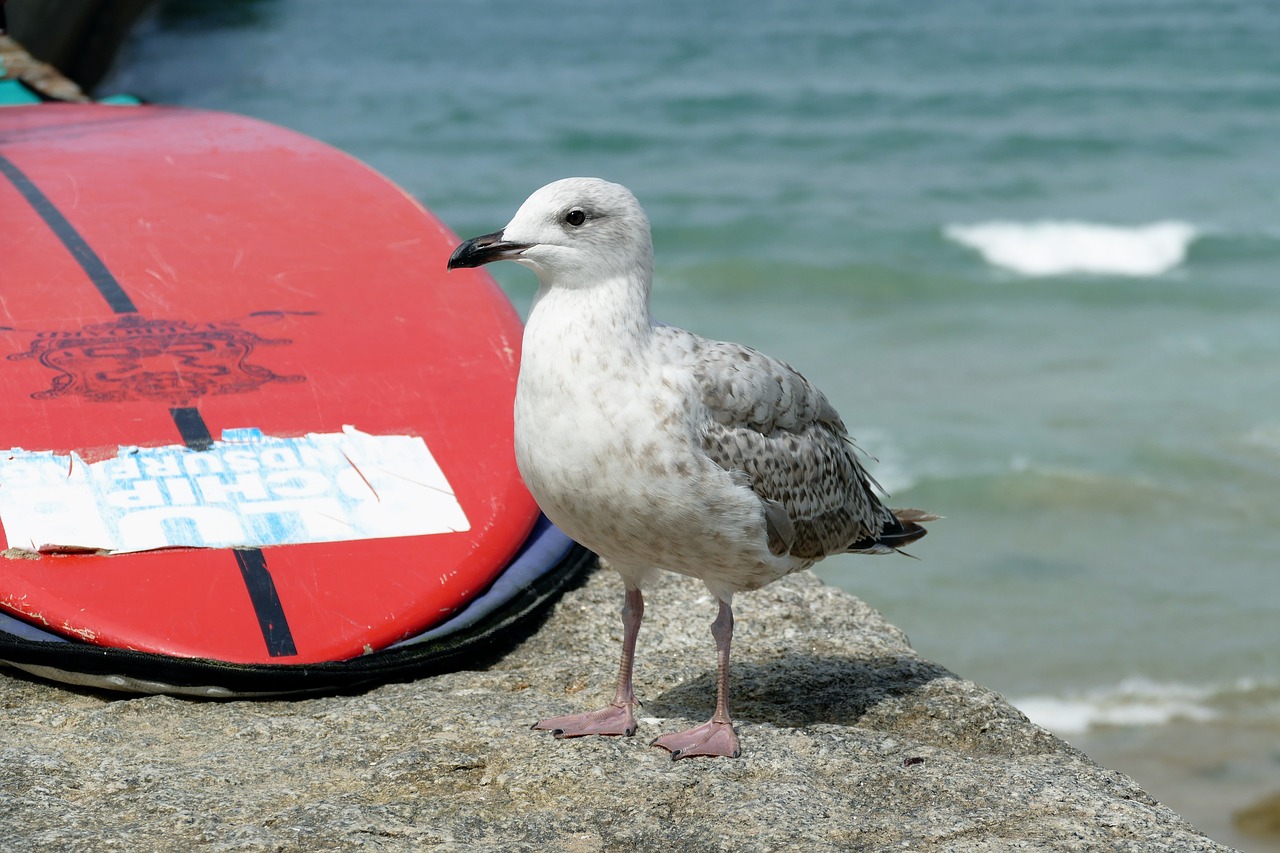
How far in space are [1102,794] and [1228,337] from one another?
7.36 meters

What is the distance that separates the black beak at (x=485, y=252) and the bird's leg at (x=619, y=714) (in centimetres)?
72

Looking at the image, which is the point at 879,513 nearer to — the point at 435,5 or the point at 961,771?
the point at 961,771

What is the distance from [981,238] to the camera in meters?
11.7

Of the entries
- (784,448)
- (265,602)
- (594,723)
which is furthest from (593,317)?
(265,602)

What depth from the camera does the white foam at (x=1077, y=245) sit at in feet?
35.9

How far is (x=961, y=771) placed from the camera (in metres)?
2.54

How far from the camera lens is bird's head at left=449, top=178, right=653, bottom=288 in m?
2.48

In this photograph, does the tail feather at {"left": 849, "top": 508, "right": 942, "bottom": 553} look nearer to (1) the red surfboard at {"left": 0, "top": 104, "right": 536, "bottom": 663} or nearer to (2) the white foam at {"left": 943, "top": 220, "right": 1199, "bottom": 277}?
(1) the red surfboard at {"left": 0, "top": 104, "right": 536, "bottom": 663}

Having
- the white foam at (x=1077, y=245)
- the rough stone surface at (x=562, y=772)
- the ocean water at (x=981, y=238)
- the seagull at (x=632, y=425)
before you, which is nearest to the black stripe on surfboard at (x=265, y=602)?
the rough stone surface at (x=562, y=772)

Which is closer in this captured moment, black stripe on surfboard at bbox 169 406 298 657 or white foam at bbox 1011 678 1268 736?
black stripe on surfboard at bbox 169 406 298 657

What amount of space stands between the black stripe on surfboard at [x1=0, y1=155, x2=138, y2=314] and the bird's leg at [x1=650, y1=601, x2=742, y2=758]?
1896mm

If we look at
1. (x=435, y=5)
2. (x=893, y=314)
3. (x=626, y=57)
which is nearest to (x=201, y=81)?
(x=626, y=57)

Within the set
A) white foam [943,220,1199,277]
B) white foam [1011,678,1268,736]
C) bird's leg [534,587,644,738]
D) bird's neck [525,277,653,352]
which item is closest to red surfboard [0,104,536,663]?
→ bird's leg [534,587,644,738]

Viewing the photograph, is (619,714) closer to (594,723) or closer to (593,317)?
(594,723)
